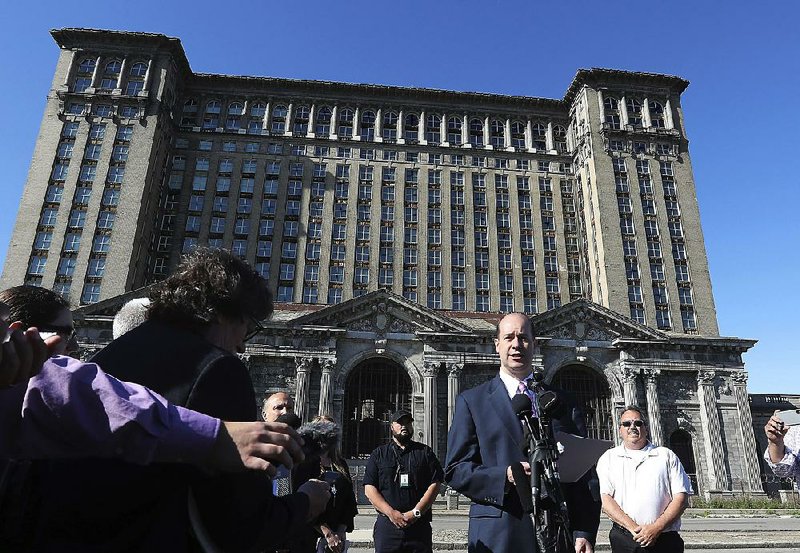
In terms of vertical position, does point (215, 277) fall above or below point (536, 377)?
above

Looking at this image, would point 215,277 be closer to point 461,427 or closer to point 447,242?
point 461,427

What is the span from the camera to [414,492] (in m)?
7.32

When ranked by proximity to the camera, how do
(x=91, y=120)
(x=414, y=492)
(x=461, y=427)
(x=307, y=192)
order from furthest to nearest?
1. (x=307, y=192)
2. (x=91, y=120)
3. (x=414, y=492)
4. (x=461, y=427)

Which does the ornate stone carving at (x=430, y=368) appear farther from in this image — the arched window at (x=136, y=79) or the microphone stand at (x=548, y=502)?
the arched window at (x=136, y=79)

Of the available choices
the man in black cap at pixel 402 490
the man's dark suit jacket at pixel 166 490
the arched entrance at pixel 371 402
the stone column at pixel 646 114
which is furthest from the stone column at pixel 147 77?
the man's dark suit jacket at pixel 166 490

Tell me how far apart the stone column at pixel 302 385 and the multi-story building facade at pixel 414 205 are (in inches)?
298

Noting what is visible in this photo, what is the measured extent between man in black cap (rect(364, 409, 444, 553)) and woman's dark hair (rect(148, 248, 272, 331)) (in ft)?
15.5

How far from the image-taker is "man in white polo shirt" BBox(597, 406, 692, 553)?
6.16m

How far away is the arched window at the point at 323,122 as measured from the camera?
6131cm

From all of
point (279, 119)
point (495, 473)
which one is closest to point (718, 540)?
point (495, 473)

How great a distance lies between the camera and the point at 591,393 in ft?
127

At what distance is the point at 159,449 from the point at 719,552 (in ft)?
45.6

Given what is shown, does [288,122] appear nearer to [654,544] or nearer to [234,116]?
[234,116]

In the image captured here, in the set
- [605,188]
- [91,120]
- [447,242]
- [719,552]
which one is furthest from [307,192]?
[719,552]
